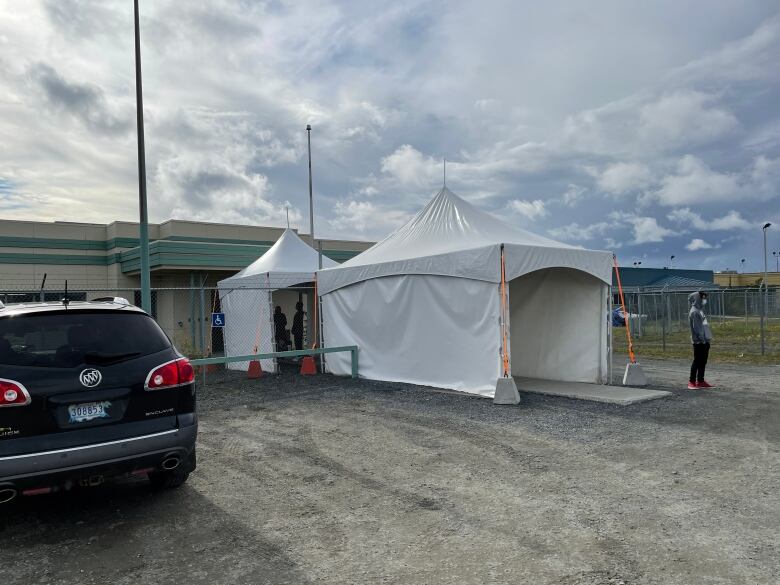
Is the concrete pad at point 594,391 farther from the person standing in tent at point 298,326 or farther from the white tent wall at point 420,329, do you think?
the person standing in tent at point 298,326

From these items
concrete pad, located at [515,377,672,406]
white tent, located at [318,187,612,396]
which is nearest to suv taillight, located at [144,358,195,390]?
white tent, located at [318,187,612,396]

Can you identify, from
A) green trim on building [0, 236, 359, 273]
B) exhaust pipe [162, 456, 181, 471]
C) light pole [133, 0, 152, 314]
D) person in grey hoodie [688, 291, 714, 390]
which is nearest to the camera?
exhaust pipe [162, 456, 181, 471]

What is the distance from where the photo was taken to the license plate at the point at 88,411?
4.28 meters

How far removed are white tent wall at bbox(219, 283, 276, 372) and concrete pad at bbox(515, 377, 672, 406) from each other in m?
6.69

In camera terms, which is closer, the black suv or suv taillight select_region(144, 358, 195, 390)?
the black suv

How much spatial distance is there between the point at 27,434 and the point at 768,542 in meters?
5.12

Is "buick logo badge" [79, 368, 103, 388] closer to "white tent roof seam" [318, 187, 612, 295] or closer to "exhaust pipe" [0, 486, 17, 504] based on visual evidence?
"exhaust pipe" [0, 486, 17, 504]

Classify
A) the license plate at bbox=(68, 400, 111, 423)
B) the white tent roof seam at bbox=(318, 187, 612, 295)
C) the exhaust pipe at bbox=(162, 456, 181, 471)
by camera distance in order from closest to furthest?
1. the license plate at bbox=(68, 400, 111, 423)
2. the exhaust pipe at bbox=(162, 456, 181, 471)
3. the white tent roof seam at bbox=(318, 187, 612, 295)

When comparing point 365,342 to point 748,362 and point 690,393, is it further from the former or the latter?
point 748,362

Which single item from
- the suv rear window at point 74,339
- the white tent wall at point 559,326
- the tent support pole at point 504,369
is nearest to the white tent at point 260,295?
the white tent wall at point 559,326

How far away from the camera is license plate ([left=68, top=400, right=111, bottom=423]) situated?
4.28 metres

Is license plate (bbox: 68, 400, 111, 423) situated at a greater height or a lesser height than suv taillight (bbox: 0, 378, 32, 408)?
lesser

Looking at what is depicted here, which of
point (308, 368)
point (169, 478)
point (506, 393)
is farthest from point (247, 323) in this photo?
point (169, 478)

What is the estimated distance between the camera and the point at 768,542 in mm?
4078
